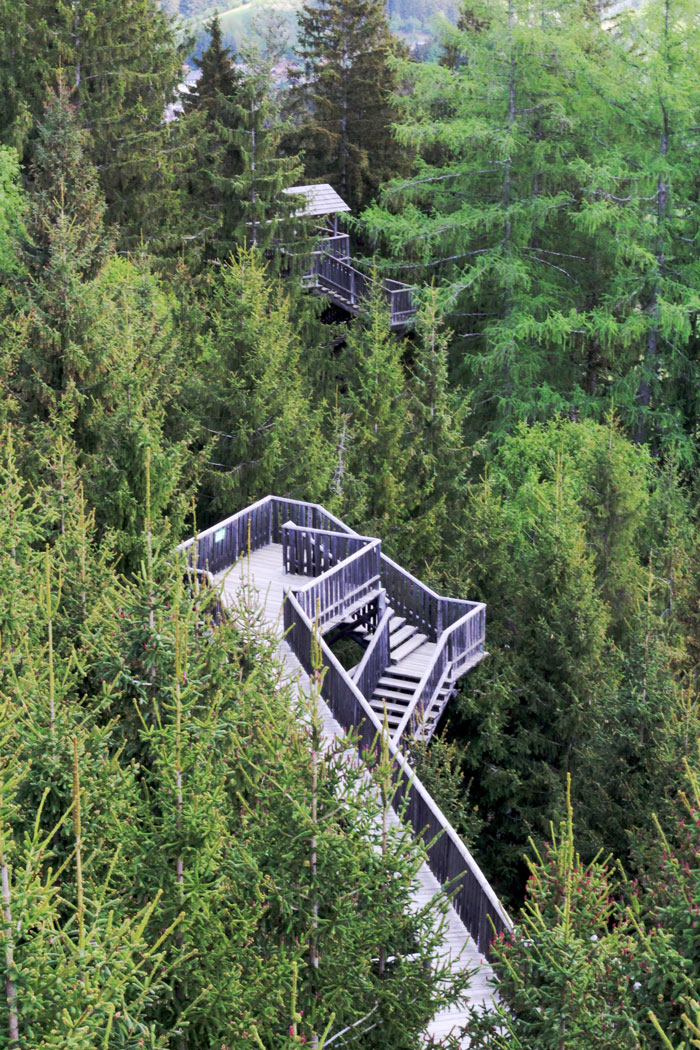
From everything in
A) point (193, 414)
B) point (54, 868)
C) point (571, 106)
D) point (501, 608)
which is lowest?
point (501, 608)

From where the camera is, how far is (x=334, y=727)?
17.1 m

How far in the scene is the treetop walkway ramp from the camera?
58.9 ft

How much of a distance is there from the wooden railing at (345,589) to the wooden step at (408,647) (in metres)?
0.66

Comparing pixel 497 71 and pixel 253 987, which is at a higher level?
pixel 497 71

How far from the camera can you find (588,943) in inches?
400

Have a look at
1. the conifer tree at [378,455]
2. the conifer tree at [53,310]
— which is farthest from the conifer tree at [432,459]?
the conifer tree at [53,310]

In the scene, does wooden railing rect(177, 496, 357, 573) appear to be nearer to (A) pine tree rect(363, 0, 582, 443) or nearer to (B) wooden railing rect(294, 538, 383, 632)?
(B) wooden railing rect(294, 538, 383, 632)

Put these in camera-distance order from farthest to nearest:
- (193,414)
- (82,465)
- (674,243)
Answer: (674,243) < (193,414) < (82,465)

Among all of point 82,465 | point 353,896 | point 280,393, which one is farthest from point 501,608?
point 353,896

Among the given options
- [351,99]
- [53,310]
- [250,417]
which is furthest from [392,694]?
[351,99]

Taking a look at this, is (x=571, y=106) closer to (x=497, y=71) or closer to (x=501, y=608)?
(x=497, y=71)

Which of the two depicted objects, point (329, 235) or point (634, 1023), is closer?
point (634, 1023)

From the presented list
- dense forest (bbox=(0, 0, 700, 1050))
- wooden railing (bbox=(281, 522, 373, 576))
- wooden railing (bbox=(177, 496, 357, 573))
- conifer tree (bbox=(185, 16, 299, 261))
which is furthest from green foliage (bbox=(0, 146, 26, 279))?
wooden railing (bbox=(281, 522, 373, 576))

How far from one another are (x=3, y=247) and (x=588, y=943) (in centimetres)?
2555
